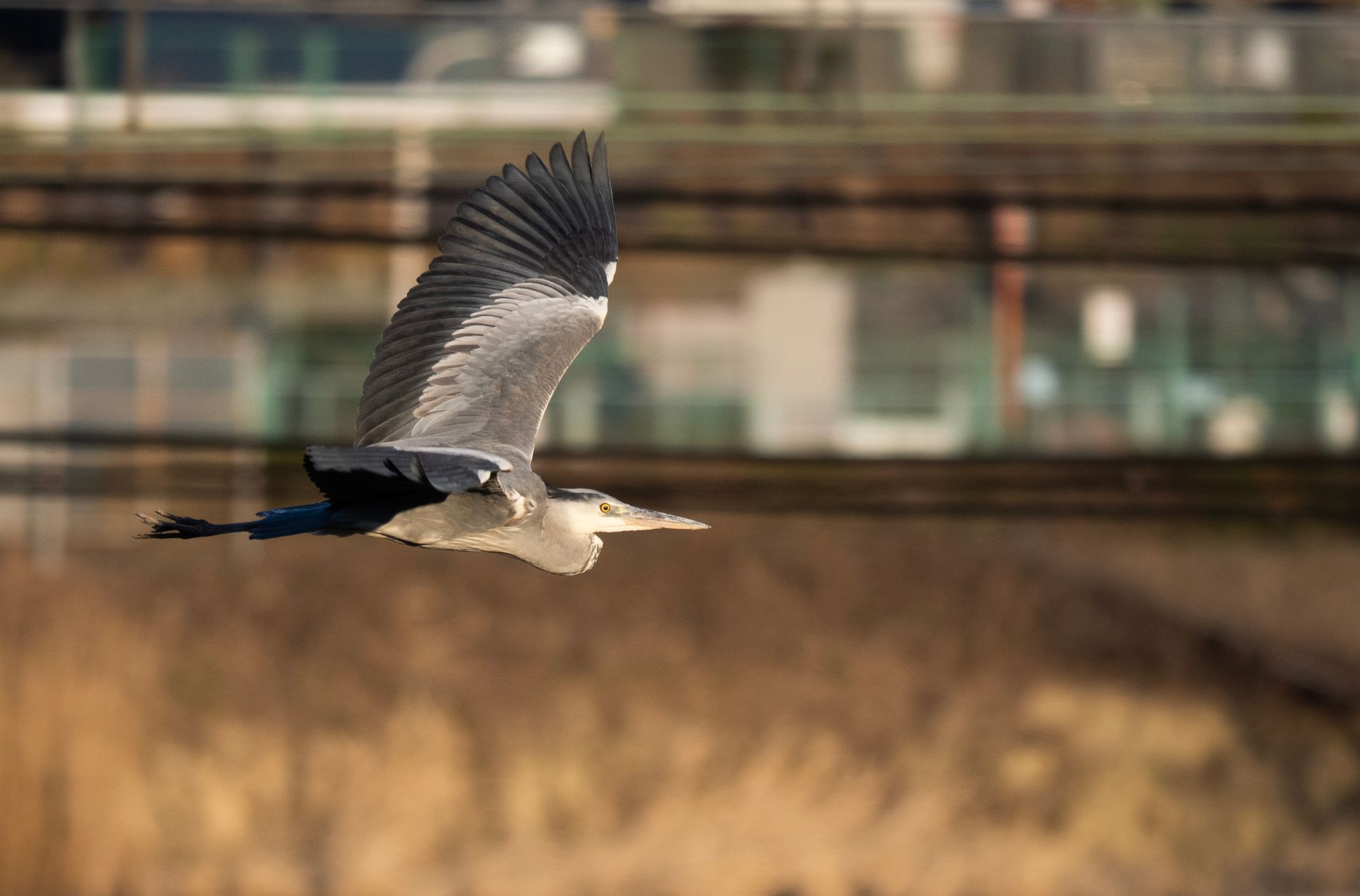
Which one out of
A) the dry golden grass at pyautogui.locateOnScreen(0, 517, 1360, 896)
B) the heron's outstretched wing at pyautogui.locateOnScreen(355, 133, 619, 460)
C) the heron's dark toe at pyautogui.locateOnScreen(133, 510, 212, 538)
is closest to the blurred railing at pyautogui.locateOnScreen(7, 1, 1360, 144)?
the dry golden grass at pyautogui.locateOnScreen(0, 517, 1360, 896)

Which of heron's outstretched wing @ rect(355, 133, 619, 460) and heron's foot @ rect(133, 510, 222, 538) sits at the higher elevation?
heron's outstretched wing @ rect(355, 133, 619, 460)

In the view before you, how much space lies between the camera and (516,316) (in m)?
6.32

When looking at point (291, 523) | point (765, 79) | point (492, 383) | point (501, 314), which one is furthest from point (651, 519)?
point (765, 79)

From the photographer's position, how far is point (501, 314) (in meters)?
6.31

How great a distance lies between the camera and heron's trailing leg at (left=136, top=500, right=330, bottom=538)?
4.99 m

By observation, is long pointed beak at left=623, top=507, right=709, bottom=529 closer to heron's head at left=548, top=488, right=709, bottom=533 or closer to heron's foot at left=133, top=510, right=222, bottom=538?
heron's head at left=548, top=488, right=709, bottom=533

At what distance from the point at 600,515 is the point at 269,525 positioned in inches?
44.6

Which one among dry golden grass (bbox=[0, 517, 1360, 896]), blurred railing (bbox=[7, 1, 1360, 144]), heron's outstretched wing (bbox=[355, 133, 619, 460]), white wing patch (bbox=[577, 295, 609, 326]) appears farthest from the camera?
blurred railing (bbox=[7, 1, 1360, 144])

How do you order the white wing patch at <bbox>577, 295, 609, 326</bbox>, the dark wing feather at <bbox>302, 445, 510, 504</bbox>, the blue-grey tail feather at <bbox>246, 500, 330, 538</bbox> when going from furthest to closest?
the white wing patch at <bbox>577, 295, 609, 326</bbox>
the blue-grey tail feather at <bbox>246, 500, 330, 538</bbox>
the dark wing feather at <bbox>302, 445, 510, 504</bbox>

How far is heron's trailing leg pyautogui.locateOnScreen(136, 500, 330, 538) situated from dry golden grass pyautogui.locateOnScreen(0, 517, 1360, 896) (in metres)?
5.79

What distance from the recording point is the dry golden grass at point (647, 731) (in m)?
10.8

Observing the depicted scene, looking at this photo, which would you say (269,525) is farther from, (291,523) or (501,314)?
(501,314)

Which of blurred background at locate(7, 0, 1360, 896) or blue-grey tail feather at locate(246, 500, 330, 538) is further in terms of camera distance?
blurred background at locate(7, 0, 1360, 896)

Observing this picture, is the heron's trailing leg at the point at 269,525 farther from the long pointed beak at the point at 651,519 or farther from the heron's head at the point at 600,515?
the long pointed beak at the point at 651,519
